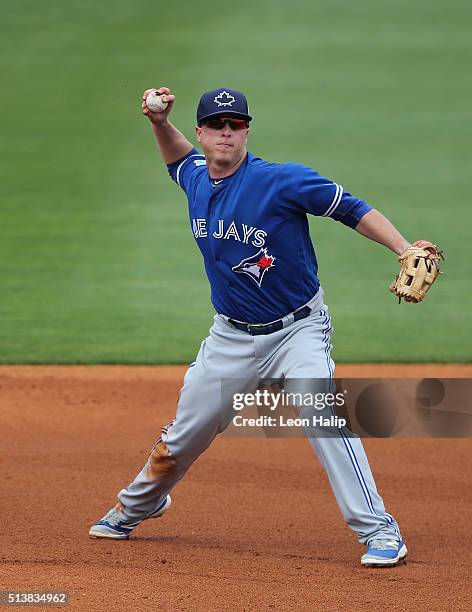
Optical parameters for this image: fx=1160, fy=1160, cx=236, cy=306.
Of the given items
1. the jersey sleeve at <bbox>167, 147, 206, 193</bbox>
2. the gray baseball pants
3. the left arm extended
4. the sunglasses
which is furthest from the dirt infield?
the sunglasses

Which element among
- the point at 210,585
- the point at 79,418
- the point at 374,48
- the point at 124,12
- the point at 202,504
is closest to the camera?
the point at 210,585

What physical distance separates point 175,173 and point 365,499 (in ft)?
5.89

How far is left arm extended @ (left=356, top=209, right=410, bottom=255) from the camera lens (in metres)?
4.72

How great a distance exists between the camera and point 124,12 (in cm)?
2039

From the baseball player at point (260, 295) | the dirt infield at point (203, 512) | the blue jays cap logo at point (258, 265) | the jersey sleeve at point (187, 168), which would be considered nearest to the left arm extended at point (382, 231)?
the baseball player at point (260, 295)

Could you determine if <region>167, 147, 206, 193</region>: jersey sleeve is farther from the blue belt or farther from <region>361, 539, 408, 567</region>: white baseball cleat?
<region>361, 539, 408, 567</region>: white baseball cleat

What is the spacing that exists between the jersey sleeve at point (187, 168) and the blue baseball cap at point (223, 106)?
0.37 meters

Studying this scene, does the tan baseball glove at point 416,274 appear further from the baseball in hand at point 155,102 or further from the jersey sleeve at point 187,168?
the baseball in hand at point 155,102

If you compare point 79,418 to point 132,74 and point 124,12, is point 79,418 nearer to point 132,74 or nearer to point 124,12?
point 132,74

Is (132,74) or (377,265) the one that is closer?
(377,265)

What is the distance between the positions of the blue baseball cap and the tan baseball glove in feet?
3.22

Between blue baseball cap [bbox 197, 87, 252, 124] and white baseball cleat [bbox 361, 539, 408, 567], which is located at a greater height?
blue baseball cap [bbox 197, 87, 252, 124]

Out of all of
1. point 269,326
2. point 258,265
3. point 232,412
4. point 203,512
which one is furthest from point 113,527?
point 258,265

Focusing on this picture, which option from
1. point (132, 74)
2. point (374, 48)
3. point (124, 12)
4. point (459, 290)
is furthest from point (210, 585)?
point (124, 12)
